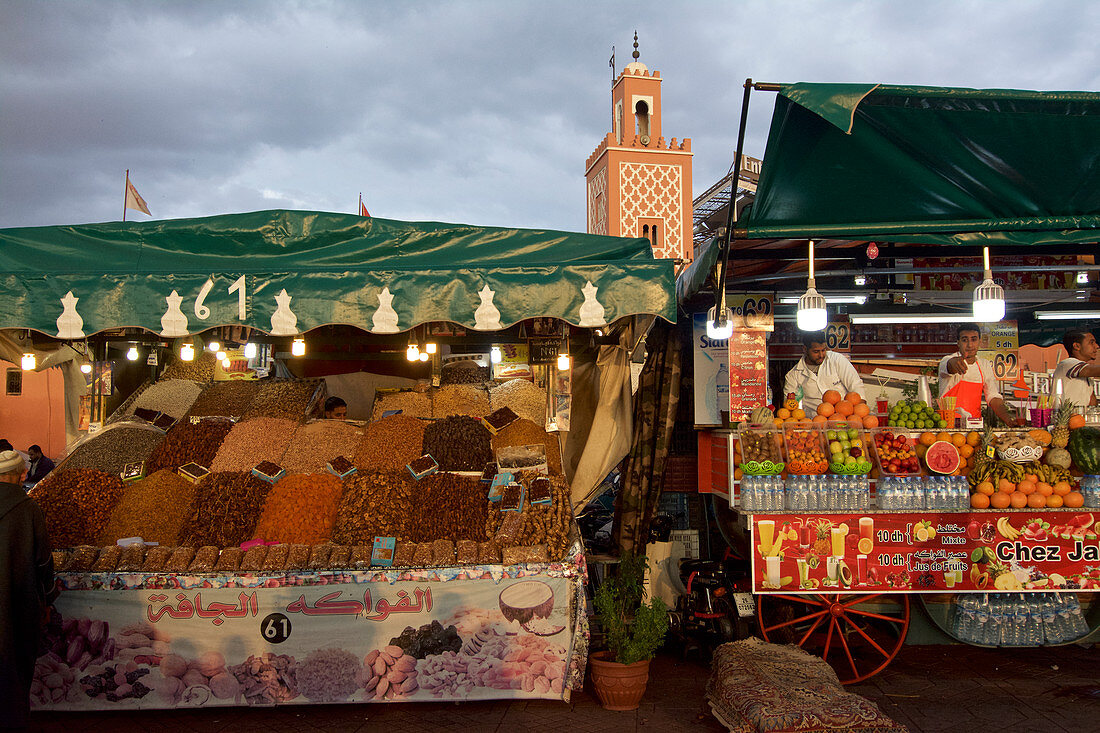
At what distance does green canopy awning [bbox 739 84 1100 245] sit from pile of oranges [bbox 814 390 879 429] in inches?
44.5

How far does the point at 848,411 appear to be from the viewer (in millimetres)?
4723

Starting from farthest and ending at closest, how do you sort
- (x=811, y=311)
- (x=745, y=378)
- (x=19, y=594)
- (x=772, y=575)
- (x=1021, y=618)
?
(x=745, y=378) < (x=1021, y=618) < (x=772, y=575) < (x=811, y=311) < (x=19, y=594)

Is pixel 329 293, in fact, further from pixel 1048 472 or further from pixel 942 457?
pixel 1048 472

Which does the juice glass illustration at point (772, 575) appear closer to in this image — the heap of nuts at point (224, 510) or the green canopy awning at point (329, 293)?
the green canopy awning at point (329, 293)

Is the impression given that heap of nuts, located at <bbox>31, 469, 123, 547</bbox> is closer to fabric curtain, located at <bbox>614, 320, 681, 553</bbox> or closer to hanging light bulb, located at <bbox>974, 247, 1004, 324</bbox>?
fabric curtain, located at <bbox>614, 320, 681, 553</bbox>

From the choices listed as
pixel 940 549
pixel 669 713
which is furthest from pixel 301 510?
pixel 940 549

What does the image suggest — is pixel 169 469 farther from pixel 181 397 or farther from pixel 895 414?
pixel 895 414

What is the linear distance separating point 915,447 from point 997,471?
1.48ft

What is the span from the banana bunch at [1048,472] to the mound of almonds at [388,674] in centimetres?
366

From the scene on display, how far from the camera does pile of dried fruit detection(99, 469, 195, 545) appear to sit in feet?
14.7

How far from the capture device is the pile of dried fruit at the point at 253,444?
16.6 feet

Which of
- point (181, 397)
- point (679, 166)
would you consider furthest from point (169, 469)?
point (679, 166)

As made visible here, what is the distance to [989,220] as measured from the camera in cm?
401

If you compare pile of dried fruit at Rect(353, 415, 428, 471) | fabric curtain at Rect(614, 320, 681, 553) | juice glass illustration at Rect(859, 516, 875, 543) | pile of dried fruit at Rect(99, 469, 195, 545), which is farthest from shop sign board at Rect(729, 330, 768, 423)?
pile of dried fruit at Rect(99, 469, 195, 545)
